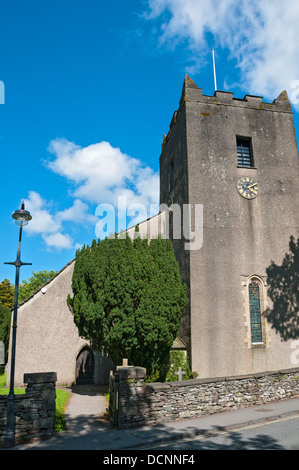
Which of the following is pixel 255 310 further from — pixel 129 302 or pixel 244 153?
pixel 244 153

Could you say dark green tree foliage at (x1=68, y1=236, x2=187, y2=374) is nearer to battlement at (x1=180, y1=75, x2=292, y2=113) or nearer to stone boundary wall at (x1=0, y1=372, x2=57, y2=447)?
stone boundary wall at (x1=0, y1=372, x2=57, y2=447)

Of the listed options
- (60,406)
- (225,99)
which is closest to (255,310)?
(60,406)

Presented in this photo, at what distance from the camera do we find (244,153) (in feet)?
64.3

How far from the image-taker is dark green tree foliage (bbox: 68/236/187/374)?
13547mm

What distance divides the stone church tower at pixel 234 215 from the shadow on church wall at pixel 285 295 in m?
0.35

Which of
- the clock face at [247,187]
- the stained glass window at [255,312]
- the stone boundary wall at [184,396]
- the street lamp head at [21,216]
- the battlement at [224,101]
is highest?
the battlement at [224,101]

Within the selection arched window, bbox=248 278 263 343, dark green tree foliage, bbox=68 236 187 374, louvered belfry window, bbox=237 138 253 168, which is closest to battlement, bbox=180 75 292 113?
louvered belfry window, bbox=237 138 253 168

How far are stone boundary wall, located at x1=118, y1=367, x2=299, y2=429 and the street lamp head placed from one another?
534cm

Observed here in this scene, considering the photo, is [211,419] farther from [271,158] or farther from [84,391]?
[271,158]

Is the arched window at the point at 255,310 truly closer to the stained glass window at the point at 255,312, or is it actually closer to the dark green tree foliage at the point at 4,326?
the stained glass window at the point at 255,312

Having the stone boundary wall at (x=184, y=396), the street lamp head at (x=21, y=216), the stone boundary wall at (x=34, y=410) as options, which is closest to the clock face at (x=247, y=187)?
the stone boundary wall at (x=184, y=396)

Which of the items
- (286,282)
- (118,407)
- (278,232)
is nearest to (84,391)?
(118,407)

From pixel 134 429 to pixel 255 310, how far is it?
31.6ft

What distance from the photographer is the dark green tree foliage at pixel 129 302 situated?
533 inches
